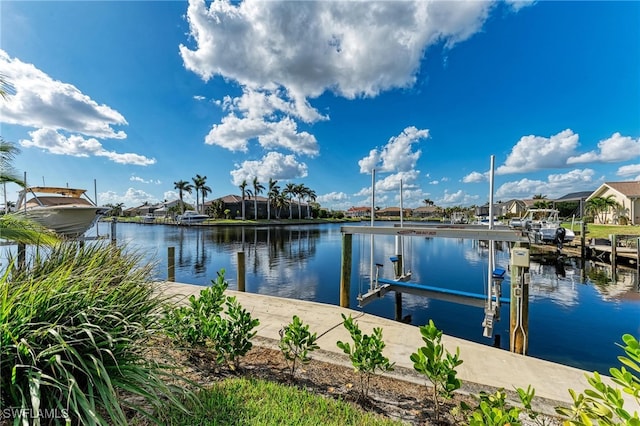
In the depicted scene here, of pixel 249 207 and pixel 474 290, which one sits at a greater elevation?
pixel 249 207

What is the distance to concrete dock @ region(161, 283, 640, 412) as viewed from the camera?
3.45m

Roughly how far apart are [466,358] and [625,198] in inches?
1658

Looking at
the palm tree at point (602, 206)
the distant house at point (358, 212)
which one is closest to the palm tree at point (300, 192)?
the distant house at point (358, 212)

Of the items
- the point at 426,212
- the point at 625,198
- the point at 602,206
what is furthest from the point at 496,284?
the point at 426,212

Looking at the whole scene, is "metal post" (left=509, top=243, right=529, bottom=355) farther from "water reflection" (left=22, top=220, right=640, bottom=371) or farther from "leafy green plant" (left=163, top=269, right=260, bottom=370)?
"leafy green plant" (left=163, top=269, right=260, bottom=370)

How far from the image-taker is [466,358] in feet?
13.6

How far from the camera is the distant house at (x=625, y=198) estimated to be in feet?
101

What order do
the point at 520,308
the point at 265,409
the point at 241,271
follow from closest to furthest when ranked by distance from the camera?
the point at 265,409 < the point at 520,308 < the point at 241,271

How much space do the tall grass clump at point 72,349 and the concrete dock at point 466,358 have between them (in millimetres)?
991

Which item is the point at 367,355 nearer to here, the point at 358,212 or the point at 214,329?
the point at 214,329

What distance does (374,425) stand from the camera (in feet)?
8.26

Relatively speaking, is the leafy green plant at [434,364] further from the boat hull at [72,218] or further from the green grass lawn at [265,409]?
the boat hull at [72,218]

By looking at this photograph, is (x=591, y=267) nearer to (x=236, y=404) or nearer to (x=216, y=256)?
(x=236, y=404)

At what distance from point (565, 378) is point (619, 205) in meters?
42.3
